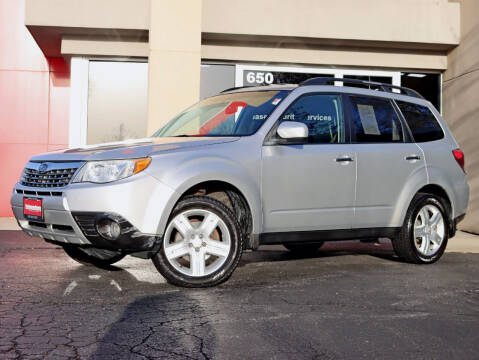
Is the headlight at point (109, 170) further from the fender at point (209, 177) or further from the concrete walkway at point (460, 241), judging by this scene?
the concrete walkway at point (460, 241)

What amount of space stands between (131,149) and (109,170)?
281mm

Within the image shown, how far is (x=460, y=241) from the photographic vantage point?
10602mm

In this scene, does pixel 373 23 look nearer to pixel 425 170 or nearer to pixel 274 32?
pixel 274 32

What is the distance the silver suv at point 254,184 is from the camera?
5391 millimetres

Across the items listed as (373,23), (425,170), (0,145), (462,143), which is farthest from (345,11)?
(0,145)

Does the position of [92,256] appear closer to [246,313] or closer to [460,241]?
[246,313]

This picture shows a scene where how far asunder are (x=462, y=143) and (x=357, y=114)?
239 inches

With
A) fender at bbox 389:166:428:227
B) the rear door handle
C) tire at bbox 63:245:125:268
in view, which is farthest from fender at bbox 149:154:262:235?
the rear door handle

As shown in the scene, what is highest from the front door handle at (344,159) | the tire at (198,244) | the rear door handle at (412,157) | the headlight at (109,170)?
the rear door handle at (412,157)

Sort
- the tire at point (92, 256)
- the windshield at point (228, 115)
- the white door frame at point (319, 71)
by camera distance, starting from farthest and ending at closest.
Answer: the white door frame at point (319, 71) → the tire at point (92, 256) → the windshield at point (228, 115)

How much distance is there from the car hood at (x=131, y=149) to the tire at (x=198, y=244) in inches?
18.5

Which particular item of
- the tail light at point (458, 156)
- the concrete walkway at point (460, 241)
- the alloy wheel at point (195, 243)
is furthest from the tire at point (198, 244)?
the concrete walkway at point (460, 241)

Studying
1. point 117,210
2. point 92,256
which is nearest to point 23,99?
point 92,256

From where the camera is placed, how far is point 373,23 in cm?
1216
